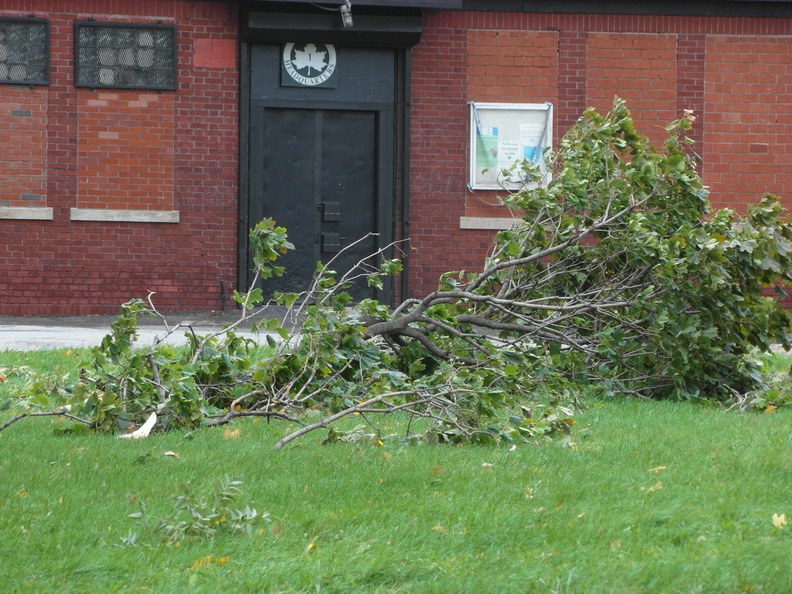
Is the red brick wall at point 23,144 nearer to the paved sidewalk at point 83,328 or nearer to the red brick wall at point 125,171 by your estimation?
the red brick wall at point 125,171

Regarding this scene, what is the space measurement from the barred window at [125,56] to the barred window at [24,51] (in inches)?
17.7

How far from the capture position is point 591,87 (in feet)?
49.4

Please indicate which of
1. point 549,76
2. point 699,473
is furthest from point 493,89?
point 699,473

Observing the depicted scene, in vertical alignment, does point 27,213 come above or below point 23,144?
below

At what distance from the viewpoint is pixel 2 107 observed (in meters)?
14.2

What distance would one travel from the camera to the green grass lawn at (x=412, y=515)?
335 centimetres

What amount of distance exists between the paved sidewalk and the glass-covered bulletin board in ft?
11.5

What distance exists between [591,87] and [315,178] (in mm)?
4162

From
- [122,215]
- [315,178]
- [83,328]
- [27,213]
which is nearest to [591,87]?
[315,178]

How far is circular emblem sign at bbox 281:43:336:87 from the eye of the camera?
14680 millimetres

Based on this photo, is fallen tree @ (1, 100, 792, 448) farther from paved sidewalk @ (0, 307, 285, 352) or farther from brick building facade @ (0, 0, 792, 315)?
brick building facade @ (0, 0, 792, 315)

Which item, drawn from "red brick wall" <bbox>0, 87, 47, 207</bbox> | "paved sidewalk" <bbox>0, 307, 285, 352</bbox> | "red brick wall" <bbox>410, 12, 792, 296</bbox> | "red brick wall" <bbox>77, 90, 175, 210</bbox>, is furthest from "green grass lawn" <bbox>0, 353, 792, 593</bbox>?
"red brick wall" <bbox>410, 12, 792, 296</bbox>

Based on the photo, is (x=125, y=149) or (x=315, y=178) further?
(x=315, y=178)

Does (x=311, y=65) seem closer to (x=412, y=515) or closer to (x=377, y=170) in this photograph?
(x=377, y=170)
